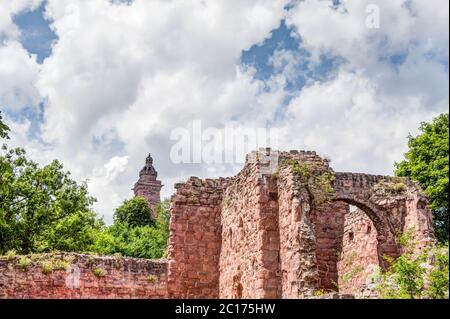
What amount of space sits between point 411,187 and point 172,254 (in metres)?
7.03

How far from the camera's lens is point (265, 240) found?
13758mm

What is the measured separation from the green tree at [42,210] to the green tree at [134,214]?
3175 centimetres

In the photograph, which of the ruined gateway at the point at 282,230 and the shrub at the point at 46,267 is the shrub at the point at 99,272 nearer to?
the shrub at the point at 46,267

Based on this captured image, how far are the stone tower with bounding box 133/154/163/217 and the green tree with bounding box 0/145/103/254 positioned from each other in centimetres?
5072

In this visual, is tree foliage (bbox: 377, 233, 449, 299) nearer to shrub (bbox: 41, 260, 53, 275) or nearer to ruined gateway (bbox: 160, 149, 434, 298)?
ruined gateway (bbox: 160, 149, 434, 298)

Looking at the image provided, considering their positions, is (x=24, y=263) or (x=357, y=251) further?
(x=357, y=251)

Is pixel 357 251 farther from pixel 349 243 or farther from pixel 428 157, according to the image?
pixel 428 157

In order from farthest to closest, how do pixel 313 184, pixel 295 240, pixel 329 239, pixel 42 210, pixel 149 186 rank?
pixel 149 186 < pixel 42 210 < pixel 329 239 < pixel 313 184 < pixel 295 240

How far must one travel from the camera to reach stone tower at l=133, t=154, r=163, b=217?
80931mm

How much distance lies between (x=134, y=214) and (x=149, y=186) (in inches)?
779

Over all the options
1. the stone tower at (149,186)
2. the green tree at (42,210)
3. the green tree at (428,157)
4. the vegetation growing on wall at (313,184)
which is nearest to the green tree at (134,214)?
the stone tower at (149,186)

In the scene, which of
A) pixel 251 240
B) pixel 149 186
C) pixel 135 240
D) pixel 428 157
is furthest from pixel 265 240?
pixel 149 186

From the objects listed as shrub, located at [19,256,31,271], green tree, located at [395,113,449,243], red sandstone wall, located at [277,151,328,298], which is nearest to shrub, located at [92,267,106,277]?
shrub, located at [19,256,31,271]

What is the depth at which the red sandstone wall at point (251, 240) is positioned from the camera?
13.6m
